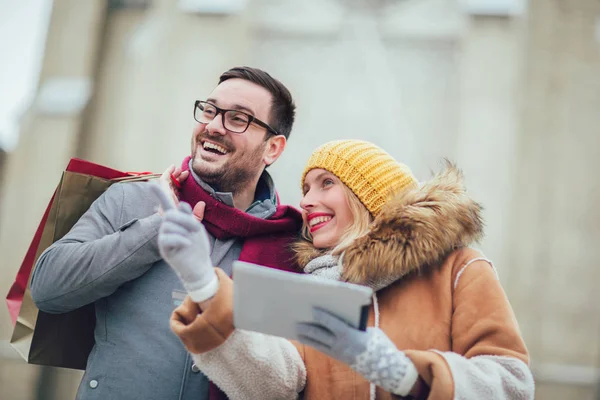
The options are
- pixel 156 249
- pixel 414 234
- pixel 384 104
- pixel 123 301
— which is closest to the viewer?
pixel 414 234

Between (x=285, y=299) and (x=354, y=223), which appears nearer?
(x=285, y=299)

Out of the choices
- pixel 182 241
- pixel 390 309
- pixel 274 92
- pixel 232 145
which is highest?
pixel 274 92

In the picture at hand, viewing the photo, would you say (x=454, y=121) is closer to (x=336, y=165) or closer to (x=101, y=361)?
(x=336, y=165)

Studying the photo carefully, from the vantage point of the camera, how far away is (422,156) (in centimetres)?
→ 456

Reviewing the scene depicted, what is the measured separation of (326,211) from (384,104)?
9.19 feet

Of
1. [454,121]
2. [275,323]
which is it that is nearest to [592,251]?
[454,121]

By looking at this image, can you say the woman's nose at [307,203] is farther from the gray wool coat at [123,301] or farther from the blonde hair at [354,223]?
the gray wool coat at [123,301]

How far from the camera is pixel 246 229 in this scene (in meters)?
2.16

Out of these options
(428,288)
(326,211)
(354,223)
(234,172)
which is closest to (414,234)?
(428,288)

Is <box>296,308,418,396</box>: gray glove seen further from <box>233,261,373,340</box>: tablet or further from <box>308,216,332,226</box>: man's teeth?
<box>308,216,332,226</box>: man's teeth

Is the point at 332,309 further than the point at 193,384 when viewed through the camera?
No

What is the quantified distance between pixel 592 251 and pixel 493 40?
182 cm

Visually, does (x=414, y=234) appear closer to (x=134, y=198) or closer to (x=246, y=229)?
(x=246, y=229)

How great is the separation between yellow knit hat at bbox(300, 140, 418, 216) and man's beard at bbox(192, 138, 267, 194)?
0.32 meters
